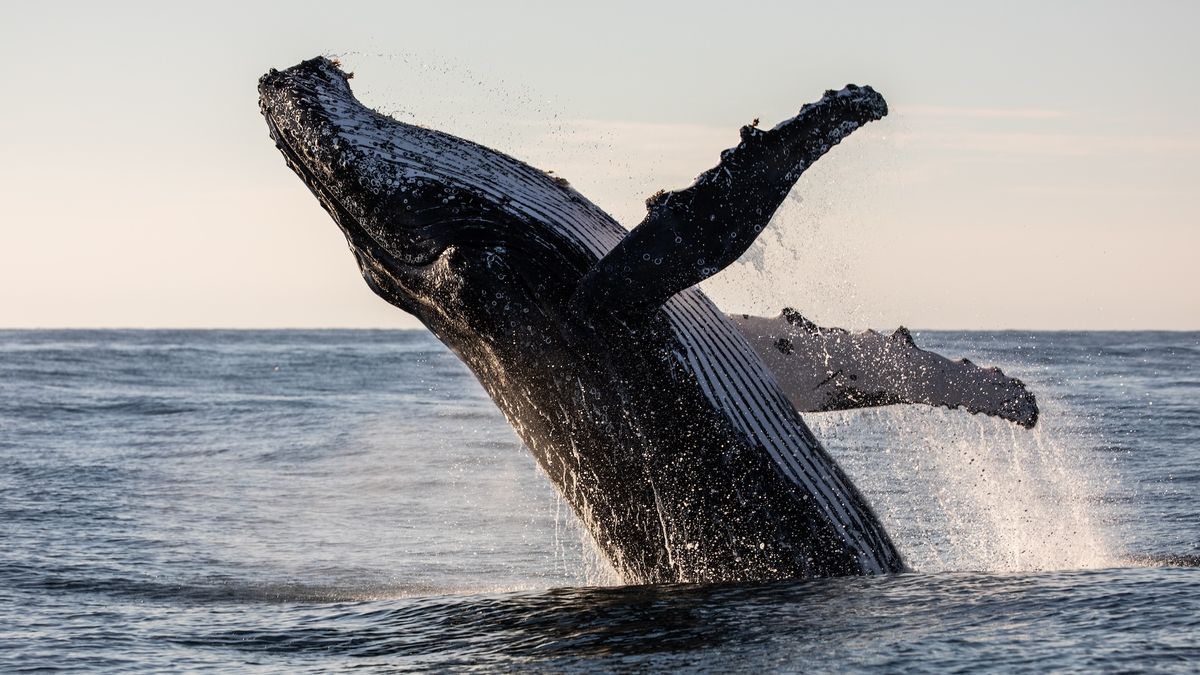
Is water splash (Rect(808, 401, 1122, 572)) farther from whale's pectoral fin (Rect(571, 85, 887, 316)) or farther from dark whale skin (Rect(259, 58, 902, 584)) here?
whale's pectoral fin (Rect(571, 85, 887, 316))

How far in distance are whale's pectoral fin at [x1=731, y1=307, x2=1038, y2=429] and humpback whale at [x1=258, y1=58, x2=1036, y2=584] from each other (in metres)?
0.47

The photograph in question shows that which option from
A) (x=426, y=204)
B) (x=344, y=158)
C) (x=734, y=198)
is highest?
(x=344, y=158)

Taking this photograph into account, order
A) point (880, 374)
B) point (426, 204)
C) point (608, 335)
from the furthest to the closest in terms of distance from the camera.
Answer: point (880, 374), point (426, 204), point (608, 335)

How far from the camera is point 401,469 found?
15984mm

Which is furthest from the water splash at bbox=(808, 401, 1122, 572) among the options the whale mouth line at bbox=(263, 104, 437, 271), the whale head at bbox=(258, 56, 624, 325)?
the whale mouth line at bbox=(263, 104, 437, 271)

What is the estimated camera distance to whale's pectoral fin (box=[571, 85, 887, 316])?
233 inches

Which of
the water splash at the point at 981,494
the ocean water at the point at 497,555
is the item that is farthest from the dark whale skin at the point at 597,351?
the water splash at the point at 981,494

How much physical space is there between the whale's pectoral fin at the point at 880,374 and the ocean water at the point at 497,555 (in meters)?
0.99

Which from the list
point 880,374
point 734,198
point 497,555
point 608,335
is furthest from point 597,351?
point 497,555

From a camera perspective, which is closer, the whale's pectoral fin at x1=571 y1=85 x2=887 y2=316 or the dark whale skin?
the whale's pectoral fin at x1=571 y1=85 x2=887 y2=316

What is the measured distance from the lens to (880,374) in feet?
25.4

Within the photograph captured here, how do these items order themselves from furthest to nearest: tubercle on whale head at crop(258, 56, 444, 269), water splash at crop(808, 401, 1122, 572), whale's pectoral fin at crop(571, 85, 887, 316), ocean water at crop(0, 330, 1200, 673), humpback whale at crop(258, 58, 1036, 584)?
water splash at crop(808, 401, 1122, 572), tubercle on whale head at crop(258, 56, 444, 269), humpback whale at crop(258, 58, 1036, 584), whale's pectoral fin at crop(571, 85, 887, 316), ocean water at crop(0, 330, 1200, 673)

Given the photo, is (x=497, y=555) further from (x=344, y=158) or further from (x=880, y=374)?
(x=344, y=158)

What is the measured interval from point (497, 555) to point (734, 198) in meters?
4.92
